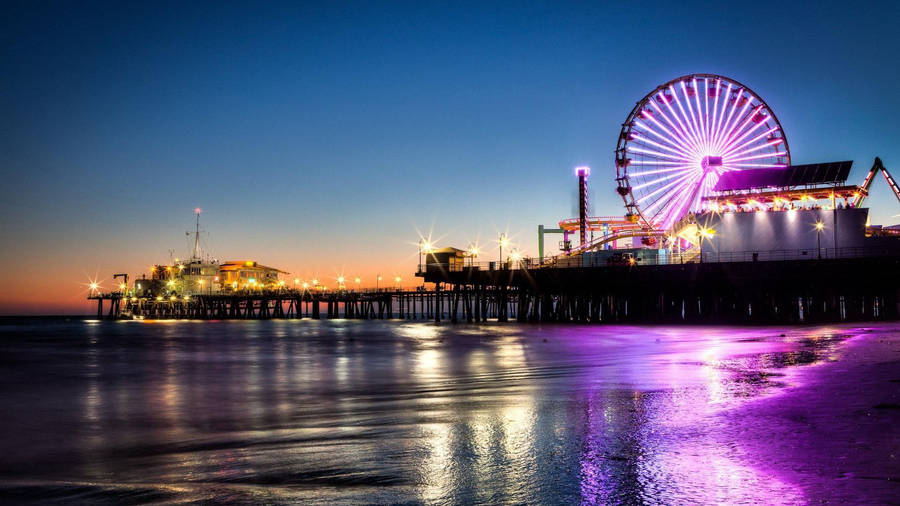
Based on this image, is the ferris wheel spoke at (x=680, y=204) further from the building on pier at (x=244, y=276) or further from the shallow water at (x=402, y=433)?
the building on pier at (x=244, y=276)

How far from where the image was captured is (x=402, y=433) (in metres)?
10.8

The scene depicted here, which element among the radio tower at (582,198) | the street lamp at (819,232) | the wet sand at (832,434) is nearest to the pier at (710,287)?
the street lamp at (819,232)

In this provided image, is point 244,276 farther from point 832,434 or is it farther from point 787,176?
point 832,434

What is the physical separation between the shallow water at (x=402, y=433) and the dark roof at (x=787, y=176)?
4253cm

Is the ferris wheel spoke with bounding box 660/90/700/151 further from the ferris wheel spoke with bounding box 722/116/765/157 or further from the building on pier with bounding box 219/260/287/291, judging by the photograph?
the building on pier with bounding box 219/260/287/291

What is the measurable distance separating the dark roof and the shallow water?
4253cm

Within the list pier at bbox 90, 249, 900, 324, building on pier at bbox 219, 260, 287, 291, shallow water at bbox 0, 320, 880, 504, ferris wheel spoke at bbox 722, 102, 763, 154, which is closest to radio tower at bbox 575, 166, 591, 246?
pier at bbox 90, 249, 900, 324

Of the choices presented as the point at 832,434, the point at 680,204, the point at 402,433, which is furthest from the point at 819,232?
the point at 402,433

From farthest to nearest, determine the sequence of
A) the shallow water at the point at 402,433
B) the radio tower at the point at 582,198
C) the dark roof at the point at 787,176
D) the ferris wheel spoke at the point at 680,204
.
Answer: the radio tower at the point at 582,198 → the ferris wheel spoke at the point at 680,204 → the dark roof at the point at 787,176 → the shallow water at the point at 402,433

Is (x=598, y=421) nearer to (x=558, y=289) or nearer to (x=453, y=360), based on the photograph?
(x=453, y=360)

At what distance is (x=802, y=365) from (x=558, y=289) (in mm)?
47882

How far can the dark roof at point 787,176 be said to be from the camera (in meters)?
60.7

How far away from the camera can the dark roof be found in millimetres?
60719

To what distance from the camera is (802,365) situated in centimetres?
1938
